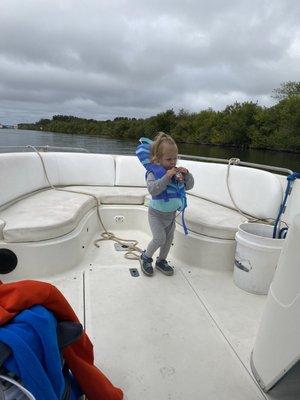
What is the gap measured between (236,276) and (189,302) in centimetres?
54

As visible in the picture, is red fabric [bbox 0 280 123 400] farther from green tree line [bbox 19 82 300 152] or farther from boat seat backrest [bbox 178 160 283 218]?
green tree line [bbox 19 82 300 152]

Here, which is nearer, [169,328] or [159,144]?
[169,328]

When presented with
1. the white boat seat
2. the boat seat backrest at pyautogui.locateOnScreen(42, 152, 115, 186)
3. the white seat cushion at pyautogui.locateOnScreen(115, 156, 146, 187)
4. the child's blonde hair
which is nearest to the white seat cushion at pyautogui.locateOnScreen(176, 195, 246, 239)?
the white boat seat

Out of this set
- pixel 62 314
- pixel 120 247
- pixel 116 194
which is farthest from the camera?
pixel 116 194

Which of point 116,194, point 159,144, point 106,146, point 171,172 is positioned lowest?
point 106,146

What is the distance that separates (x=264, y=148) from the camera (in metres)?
46.0

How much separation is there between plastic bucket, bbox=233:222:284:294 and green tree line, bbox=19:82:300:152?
40.4m

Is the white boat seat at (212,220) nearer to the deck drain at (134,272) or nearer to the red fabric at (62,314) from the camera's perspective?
the deck drain at (134,272)

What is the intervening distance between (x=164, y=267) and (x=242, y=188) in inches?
51.4

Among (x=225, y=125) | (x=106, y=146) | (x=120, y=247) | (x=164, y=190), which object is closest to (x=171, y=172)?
(x=164, y=190)

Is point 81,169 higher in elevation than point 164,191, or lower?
lower

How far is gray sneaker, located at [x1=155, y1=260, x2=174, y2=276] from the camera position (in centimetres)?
285

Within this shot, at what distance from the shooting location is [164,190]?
2631 millimetres

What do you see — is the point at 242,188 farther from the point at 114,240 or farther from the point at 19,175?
the point at 19,175
